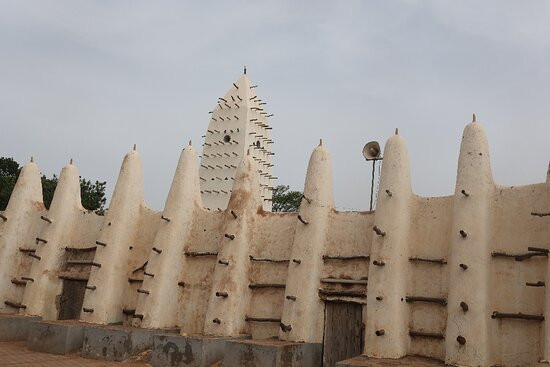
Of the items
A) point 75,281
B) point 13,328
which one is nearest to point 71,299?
point 75,281

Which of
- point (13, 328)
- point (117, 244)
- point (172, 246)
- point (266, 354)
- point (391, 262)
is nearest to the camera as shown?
point (266, 354)

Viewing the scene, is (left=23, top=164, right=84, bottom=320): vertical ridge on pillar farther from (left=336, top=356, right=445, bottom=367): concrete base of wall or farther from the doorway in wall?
(left=336, top=356, right=445, bottom=367): concrete base of wall

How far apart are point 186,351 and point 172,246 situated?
169 inches

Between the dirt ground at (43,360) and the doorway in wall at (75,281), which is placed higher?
the doorway in wall at (75,281)

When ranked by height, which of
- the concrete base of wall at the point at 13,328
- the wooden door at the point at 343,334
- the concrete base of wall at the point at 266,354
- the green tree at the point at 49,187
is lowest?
the concrete base of wall at the point at 13,328

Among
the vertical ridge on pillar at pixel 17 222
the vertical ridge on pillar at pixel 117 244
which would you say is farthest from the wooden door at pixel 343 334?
the vertical ridge on pillar at pixel 17 222

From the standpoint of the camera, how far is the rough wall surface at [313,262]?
11.3 meters

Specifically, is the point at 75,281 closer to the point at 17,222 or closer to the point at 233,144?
the point at 17,222

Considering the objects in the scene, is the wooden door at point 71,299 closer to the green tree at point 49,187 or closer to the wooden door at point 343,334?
the wooden door at point 343,334

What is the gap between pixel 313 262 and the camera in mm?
13836

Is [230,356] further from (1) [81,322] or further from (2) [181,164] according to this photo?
(2) [181,164]

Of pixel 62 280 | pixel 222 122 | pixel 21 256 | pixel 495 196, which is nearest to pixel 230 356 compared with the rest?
pixel 495 196

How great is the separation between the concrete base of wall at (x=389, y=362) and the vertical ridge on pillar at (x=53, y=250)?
11814mm

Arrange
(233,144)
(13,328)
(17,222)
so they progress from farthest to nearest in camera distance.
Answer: (233,144) < (17,222) < (13,328)
